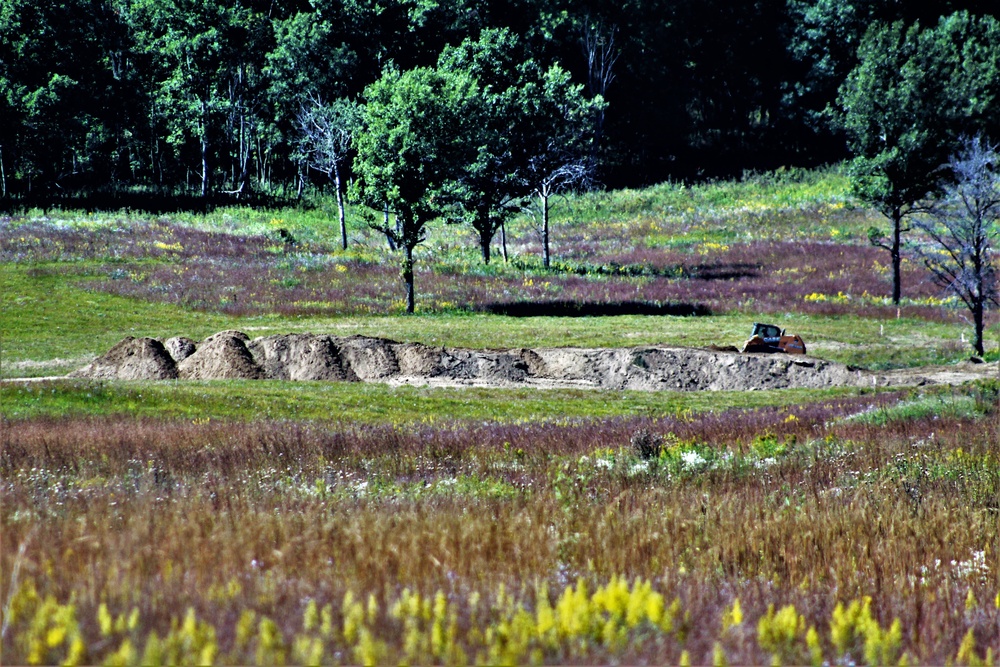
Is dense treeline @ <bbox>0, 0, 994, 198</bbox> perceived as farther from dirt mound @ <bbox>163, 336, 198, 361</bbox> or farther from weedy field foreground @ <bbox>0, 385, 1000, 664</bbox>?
weedy field foreground @ <bbox>0, 385, 1000, 664</bbox>

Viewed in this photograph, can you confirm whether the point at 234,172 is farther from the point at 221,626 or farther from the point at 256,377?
the point at 221,626

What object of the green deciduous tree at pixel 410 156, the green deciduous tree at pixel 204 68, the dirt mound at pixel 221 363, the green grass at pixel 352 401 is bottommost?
the green grass at pixel 352 401

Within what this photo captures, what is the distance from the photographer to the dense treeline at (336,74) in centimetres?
7112

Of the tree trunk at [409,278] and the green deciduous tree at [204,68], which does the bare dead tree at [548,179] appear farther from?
the green deciduous tree at [204,68]

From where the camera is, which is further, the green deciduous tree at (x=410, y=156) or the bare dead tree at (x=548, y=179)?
the bare dead tree at (x=548, y=179)

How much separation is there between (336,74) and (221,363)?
5281cm

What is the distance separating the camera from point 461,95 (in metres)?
41.8

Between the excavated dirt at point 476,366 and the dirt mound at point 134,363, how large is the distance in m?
0.03

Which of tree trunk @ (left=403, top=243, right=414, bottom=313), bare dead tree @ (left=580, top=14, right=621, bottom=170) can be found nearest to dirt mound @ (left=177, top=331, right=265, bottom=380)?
tree trunk @ (left=403, top=243, right=414, bottom=313)

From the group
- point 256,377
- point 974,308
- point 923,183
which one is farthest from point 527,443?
point 923,183

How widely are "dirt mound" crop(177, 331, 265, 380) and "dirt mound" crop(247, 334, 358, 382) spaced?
1.27ft

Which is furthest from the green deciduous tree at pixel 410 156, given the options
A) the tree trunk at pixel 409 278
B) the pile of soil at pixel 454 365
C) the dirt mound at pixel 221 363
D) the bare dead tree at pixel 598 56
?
the bare dead tree at pixel 598 56

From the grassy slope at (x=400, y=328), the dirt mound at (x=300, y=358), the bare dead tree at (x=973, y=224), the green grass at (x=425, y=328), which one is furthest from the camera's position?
the bare dead tree at (x=973, y=224)

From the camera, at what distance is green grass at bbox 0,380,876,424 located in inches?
707
